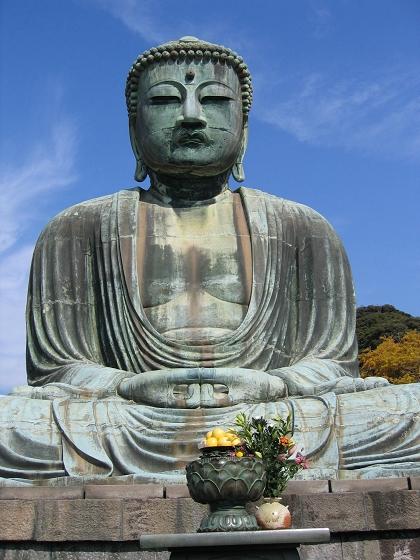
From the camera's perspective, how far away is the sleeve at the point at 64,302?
8.94 meters

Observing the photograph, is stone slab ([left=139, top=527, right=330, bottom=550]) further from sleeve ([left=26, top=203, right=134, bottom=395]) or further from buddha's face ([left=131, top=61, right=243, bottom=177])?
buddha's face ([left=131, top=61, right=243, bottom=177])

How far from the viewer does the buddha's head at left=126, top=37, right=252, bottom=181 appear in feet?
31.2

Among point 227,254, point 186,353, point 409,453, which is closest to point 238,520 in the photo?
point 409,453

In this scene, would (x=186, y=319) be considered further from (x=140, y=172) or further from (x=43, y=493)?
(x=43, y=493)

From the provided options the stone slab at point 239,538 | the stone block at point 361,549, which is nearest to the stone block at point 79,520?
the stone slab at point 239,538

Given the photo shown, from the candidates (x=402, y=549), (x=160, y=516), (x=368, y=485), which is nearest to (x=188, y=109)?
(x=368, y=485)

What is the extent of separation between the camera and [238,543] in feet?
15.4

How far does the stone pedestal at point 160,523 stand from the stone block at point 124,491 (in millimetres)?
411

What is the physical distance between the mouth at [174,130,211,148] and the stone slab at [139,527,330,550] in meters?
5.40

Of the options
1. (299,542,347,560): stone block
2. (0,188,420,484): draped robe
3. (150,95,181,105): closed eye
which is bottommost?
(299,542,347,560): stone block

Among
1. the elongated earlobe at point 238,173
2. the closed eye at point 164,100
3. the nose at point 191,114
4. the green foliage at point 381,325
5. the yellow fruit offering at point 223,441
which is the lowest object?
the yellow fruit offering at point 223,441

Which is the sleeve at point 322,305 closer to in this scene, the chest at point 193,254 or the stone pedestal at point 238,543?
the chest at point 193,254

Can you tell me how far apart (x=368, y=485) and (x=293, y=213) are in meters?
3.89

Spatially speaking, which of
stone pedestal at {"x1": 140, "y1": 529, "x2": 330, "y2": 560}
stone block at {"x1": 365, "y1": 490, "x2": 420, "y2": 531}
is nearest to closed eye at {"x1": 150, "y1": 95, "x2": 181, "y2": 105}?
stone block at {"x1": 365, "y1": 490, "x2": 420, "y2": 531}
